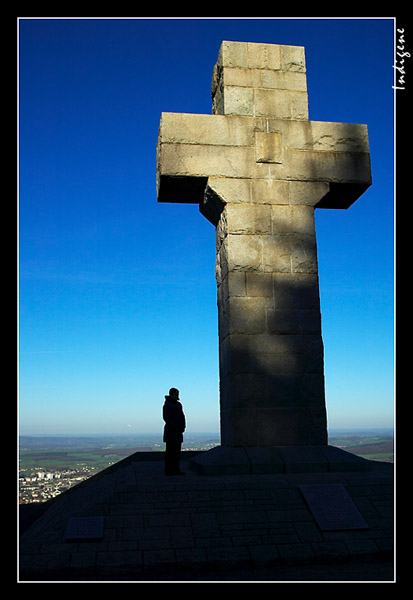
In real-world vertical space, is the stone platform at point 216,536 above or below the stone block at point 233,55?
below

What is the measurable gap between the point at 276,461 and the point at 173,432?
154 cm

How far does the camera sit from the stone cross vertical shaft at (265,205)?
8617 millimetres

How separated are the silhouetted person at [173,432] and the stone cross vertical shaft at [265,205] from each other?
77 cm

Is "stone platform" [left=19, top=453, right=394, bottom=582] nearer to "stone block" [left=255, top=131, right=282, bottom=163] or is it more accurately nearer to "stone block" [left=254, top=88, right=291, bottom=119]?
"stone block" [left=255, top=131, right=282, bottom=163]

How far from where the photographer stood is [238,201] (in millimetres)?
9195

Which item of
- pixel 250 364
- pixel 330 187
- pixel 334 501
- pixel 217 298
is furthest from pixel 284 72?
pixel 334 501

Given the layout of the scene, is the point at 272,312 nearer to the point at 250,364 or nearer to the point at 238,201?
the point at 250,364

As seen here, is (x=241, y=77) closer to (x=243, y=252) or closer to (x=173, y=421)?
(x=243, y=252)

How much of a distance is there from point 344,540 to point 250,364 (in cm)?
298

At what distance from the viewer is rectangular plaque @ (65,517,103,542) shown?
609cm

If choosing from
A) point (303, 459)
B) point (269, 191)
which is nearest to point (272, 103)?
point (269, 191)

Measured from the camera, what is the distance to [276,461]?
318 inches

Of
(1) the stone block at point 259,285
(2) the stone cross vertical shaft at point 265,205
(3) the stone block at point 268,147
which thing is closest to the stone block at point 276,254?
(2) the stone cross vertical shaft at point 265,205

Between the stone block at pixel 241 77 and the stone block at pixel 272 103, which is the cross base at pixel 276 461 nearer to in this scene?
the stone block at pixel 272 103
